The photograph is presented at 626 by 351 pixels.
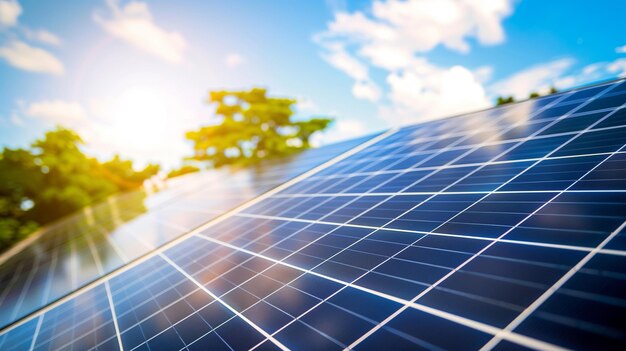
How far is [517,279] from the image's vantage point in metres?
3.16

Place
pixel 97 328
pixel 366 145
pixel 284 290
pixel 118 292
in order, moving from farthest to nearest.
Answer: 1. pixel 366 145
2. pixel 118 292
3. pixel 97 328
4. pixel 284 290

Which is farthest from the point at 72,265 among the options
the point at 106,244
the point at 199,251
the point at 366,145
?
the point at 366,145

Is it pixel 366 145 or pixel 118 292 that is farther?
pixel 366 145

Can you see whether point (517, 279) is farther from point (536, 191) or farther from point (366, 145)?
point (366, 145)

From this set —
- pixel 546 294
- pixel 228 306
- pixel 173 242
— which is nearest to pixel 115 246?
pixel 173 242

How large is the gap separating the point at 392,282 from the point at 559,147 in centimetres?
521

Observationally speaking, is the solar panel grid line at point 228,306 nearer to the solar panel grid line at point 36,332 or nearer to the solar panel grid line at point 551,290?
the solar panel grid line at point 551,290

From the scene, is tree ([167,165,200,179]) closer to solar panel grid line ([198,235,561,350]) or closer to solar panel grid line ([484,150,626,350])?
solar panel grid line ([198,235,561,350])

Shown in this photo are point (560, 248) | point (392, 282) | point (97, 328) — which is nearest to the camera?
point (560, 248)

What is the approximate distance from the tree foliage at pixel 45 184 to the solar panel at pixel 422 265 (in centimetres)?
3173

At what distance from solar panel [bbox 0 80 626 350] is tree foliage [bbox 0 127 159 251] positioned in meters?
31.7

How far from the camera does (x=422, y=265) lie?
407cm

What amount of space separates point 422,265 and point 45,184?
1976 inches

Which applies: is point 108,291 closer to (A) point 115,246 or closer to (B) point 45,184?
(A) point 115,246
